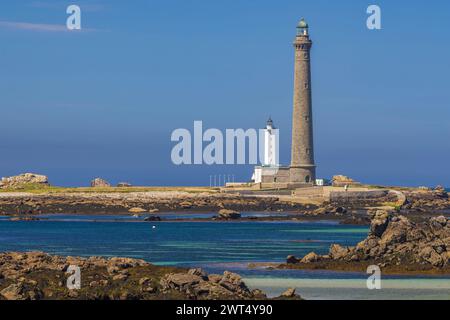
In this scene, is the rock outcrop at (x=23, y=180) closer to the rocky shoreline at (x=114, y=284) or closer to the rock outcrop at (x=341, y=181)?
the rock outcrop at (x=341, y=181)

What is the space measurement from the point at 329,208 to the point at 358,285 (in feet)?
177

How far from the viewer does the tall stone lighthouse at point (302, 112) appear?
101688 millimetres

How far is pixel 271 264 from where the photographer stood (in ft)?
147

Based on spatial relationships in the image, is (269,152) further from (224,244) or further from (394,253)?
(394,253)

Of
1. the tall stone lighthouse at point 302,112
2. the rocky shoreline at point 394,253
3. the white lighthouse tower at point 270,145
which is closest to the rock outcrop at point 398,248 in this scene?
the rocky shoreline at point 394,253

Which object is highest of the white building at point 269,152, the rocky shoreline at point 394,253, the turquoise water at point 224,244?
the white building at point 269,152

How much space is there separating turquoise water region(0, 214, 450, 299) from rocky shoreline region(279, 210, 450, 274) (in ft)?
5.51

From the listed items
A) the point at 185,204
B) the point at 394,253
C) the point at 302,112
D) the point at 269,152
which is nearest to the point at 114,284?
the point at 394,253

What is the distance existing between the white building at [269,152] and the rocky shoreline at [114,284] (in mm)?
76291

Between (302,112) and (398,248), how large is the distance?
5979 centimetres

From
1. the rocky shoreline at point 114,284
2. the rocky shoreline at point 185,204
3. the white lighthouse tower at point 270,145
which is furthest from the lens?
the white lighthouse tower at point 270,145

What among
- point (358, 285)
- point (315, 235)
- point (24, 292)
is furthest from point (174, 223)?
point (24, 292)

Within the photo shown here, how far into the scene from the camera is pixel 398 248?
4278 centimetres
